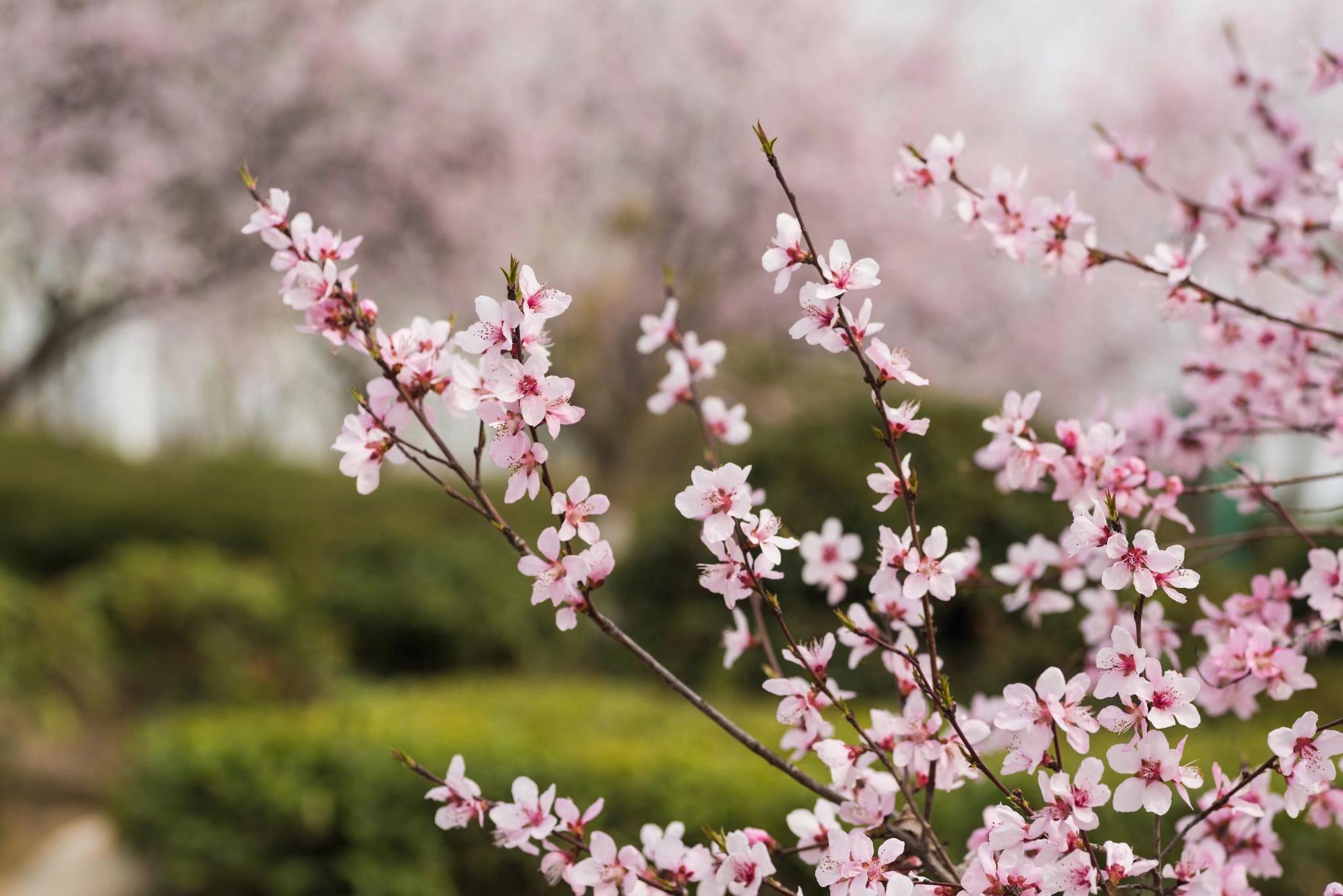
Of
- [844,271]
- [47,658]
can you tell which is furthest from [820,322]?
[47,658]

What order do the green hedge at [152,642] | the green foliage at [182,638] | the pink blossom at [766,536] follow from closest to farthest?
1. the pink blossom at [766,536]
2. the green hedge at [152,642]
3. the green foliage at [182,638]

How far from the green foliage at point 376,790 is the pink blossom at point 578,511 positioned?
2243mm

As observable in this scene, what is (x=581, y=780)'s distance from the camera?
3588 millimetres

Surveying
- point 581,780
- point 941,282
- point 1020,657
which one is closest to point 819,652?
point 581,780

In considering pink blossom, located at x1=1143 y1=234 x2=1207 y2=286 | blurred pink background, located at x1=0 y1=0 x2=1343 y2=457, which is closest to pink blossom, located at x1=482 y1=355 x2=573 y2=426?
pink blossom, located at x1=1143 y1=234 x2=1207 y2=286

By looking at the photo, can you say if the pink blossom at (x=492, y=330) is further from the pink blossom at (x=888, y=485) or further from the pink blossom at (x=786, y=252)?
the pink blossom at (x=888, y=485)

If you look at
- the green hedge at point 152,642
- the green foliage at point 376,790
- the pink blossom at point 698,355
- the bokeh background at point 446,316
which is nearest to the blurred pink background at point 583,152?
the bokeh background at point 446,316

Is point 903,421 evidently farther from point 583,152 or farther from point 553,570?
point 583,152

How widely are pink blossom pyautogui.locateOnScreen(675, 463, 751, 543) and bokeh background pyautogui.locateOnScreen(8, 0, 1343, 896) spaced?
93cm

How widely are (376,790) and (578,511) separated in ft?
9.78

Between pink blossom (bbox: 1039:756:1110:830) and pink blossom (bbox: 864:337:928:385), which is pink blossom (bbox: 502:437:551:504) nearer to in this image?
pink blossom (bbox: 864:337:928:385)

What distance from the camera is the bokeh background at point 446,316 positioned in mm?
4082

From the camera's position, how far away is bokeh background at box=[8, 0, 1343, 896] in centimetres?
408

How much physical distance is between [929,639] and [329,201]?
380 inches
